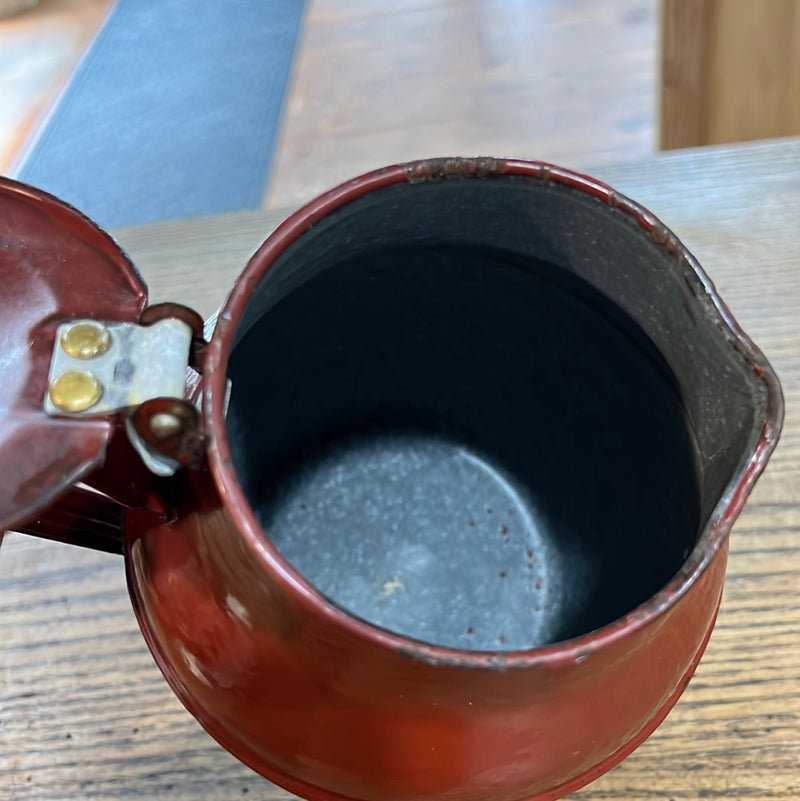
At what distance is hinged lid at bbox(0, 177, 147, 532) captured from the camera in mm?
292

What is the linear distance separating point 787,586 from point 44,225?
1.61ft

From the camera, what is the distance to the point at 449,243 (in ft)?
1.56

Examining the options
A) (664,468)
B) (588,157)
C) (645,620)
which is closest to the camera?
(645,620)

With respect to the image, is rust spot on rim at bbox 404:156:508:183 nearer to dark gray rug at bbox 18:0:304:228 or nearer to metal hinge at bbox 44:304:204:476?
metal hinge at bbox 44:304:204:476

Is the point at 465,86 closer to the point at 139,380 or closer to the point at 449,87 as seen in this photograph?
the point at 449,87

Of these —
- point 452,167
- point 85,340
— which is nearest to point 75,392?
point 85,340

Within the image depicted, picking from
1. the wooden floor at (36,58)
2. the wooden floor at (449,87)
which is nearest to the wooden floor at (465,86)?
the wooden floor at (449,87)

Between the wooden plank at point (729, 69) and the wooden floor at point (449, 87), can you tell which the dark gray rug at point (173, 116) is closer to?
the wooden floor at point (449, 87)

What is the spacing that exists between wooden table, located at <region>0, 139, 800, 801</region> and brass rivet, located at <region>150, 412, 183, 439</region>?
30 cm

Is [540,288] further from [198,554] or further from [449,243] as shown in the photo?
[198,554]

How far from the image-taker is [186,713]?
531 millimetres

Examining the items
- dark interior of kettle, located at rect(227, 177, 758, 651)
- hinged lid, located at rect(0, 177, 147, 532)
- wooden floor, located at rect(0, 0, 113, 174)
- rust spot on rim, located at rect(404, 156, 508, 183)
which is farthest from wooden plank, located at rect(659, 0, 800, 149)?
wooden floor, located at rect(0, 0, 113, 174)

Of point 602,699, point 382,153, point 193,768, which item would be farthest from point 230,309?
point 382,153

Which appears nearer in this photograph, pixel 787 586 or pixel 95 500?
pixel 95 500
